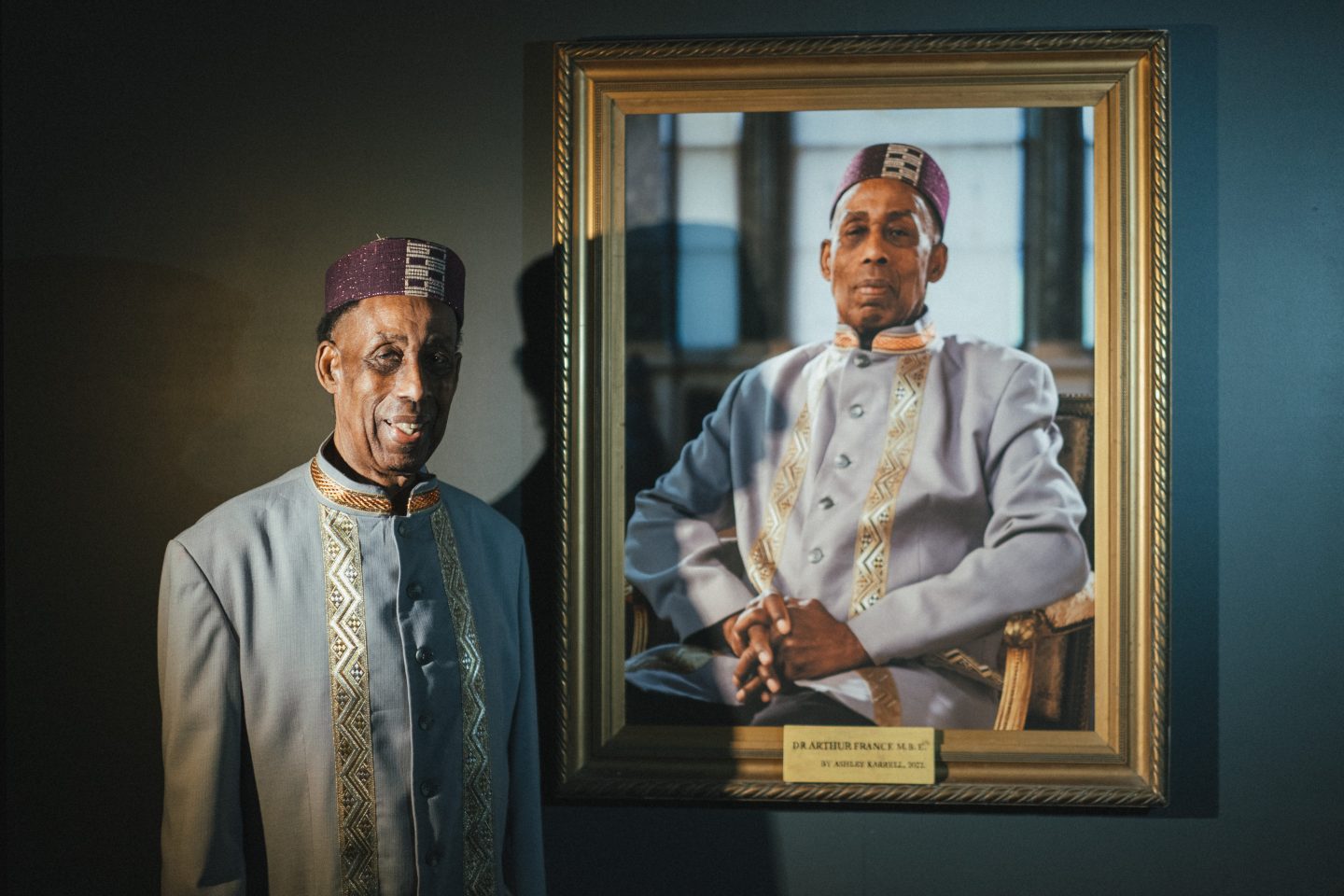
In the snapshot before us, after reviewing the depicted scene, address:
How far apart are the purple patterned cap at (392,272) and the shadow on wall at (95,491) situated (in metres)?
0.49

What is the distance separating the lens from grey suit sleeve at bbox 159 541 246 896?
1.54 meters

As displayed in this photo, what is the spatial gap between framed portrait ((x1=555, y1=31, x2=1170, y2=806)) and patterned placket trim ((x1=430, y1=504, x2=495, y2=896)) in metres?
0.33

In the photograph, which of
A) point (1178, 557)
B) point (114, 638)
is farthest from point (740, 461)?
point (114, 638)

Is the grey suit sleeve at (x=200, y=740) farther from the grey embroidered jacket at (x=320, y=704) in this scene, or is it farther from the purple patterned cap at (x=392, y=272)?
the purple patterned cap at (x=392, y=272)

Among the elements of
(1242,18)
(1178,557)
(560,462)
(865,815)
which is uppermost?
(1242,18)

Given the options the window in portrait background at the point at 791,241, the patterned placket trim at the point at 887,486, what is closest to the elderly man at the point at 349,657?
the window in portrait background at the point at 791,241

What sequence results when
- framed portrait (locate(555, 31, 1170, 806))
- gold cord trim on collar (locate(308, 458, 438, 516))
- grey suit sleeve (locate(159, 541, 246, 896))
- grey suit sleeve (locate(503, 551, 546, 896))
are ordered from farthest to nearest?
1. framed portrait (locate(555, 31, 1170, 806))
2. grey suit sleeve (locate(503, 551, 546, 896))
3. gold cord trim on collar (locate(308, 458, 438, 516))
4. grey suit sleeve (locate(159, 541, 246, 896))

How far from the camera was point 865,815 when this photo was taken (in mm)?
2006

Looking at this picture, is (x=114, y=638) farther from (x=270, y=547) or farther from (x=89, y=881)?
(x=270, y=547)

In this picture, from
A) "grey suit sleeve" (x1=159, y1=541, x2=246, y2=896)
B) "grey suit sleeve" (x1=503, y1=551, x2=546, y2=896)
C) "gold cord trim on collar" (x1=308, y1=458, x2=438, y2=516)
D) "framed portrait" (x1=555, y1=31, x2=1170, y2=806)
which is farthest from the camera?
"framed portrait" (x1=555, y1=31, x2=1170, y2=806)

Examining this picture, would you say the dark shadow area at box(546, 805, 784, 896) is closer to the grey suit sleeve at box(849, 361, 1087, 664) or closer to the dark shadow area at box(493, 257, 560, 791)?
the dark shadow area at box(493, 257, 560, 791)

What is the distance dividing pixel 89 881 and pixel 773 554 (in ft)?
4.67

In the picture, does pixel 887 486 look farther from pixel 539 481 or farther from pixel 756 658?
pixel 539 481

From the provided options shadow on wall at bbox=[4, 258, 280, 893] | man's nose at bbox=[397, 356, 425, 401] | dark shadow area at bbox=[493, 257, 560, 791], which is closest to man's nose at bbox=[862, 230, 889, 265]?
dark shadow area at bbox=[493, 257, 560, 791]
